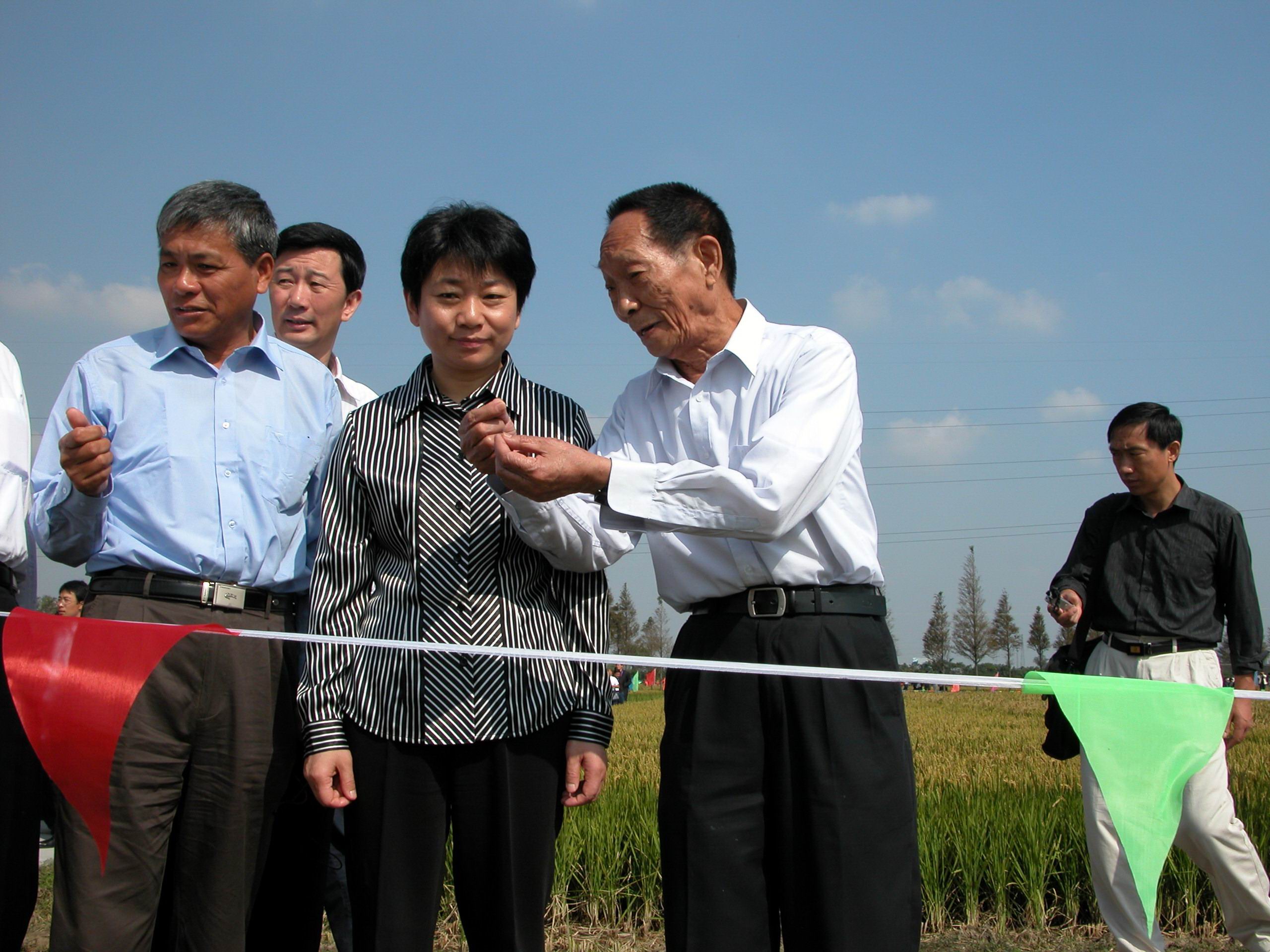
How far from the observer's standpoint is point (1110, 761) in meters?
2.24

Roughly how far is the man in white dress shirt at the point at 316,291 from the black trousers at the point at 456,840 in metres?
1.82

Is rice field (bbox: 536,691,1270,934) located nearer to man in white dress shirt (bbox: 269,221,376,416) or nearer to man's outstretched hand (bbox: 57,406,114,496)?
man in white dress shirt (bbox: 269,221,376,416)

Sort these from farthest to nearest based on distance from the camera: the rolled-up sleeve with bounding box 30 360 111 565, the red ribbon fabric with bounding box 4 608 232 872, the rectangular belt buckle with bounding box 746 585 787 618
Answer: the rolled-up sleeve with bounding box 30 360 111 565, the red ribbon fabric with bounding box 4 608 232 872, the rectangular belt buckle with bounding box 746 585 787 618

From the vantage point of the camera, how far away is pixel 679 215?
8.75ft

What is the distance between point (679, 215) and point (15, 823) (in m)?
2.40

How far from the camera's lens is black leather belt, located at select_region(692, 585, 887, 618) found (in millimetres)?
2406

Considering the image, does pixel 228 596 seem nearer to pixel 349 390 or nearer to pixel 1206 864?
pixel 349 390

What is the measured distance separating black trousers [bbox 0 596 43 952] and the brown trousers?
0.34 metres

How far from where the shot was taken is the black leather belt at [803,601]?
7.89 feet

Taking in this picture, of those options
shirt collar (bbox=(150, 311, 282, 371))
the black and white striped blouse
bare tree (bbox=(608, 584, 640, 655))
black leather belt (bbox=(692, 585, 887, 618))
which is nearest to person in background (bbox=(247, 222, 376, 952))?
shirt collar (bbox=(150, 311, 282, 371))

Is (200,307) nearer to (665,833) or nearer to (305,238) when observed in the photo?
(305,238)

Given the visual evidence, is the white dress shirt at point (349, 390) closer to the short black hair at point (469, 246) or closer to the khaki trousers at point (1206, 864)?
the short black hair at point (469, 246)

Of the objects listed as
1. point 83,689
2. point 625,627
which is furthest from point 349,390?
point 625,627

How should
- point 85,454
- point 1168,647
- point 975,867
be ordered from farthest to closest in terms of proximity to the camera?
point 975,867, point 1168,647, point 85,454
